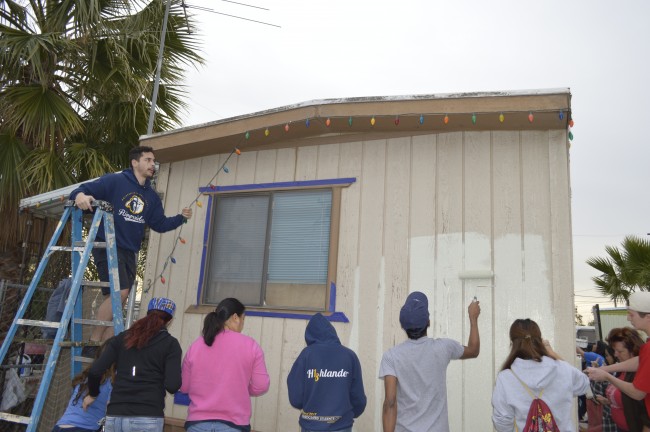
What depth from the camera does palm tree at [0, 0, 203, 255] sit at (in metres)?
7.70

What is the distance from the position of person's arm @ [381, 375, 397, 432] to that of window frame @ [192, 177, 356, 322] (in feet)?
6.09

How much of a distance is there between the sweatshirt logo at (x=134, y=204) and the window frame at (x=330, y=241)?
3.79ft

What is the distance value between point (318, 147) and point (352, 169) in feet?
1.63

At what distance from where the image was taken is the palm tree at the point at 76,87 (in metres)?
7.70

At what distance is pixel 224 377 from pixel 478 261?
2.49 meters

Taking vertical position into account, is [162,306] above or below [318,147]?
below

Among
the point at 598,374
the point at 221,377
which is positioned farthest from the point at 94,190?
the point at 598,374

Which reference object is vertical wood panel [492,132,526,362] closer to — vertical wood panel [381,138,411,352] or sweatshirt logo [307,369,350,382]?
vertical wood panel [381,138,411,352]

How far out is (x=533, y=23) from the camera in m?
12.0

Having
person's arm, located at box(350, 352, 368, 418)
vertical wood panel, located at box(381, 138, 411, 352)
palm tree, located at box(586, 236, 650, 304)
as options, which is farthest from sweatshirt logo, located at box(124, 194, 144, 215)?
palm tree, located at box(586, 236, 650, 304)

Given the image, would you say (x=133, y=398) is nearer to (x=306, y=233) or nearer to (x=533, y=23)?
(x=306, y=233)

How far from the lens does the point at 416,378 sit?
325cm

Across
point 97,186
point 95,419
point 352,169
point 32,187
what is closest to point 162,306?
point 95,419

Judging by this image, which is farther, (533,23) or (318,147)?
(533,23)
